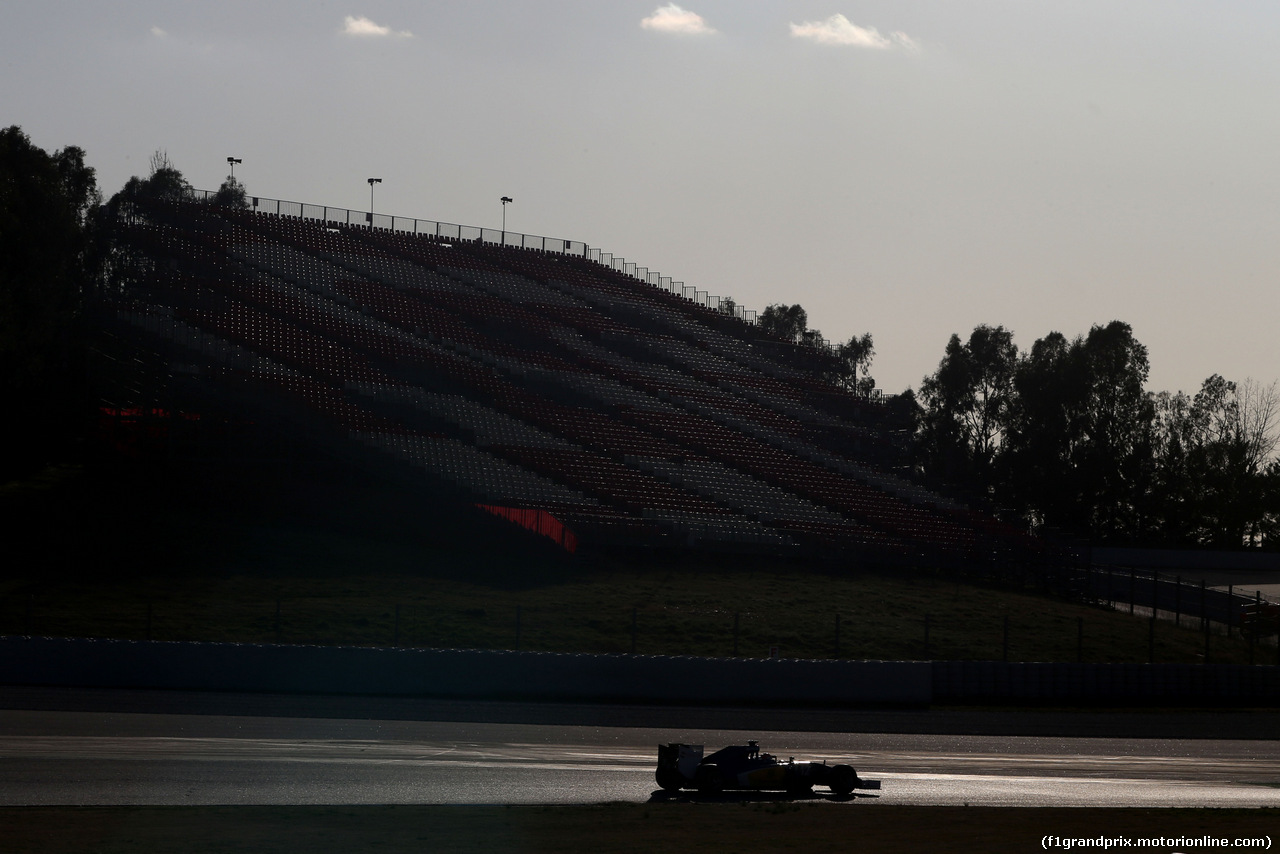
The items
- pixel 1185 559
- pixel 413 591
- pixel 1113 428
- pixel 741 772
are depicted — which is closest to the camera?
pixel 741 772

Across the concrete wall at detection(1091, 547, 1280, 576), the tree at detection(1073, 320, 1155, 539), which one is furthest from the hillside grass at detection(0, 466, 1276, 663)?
the tree at detection(1073, 320, 1155, 539)

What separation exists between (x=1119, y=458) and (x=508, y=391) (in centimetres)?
4015

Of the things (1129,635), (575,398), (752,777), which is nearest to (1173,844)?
(752,777)

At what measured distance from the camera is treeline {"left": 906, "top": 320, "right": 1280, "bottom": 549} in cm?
7325

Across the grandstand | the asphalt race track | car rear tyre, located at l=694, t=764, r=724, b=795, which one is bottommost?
the asphalt race track

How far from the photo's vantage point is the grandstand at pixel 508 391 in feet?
147

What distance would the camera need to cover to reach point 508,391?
54.4 m

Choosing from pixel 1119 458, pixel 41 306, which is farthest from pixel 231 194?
pixel 1119 458

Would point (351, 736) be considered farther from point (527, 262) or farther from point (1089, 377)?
point (1089, 377)

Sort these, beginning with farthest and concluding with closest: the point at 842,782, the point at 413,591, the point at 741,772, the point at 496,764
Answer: the point at 413,591, the point at 496,764, the point at 842,782, the point at 741,772

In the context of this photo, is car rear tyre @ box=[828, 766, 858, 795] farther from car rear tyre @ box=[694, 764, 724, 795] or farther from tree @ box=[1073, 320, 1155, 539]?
tree @ box=[1073, 320, 1155, 539]

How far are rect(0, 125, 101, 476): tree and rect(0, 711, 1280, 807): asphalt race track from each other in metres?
29.5

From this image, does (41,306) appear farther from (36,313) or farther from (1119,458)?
(1119,458)

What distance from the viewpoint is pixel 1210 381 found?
3105 inches
